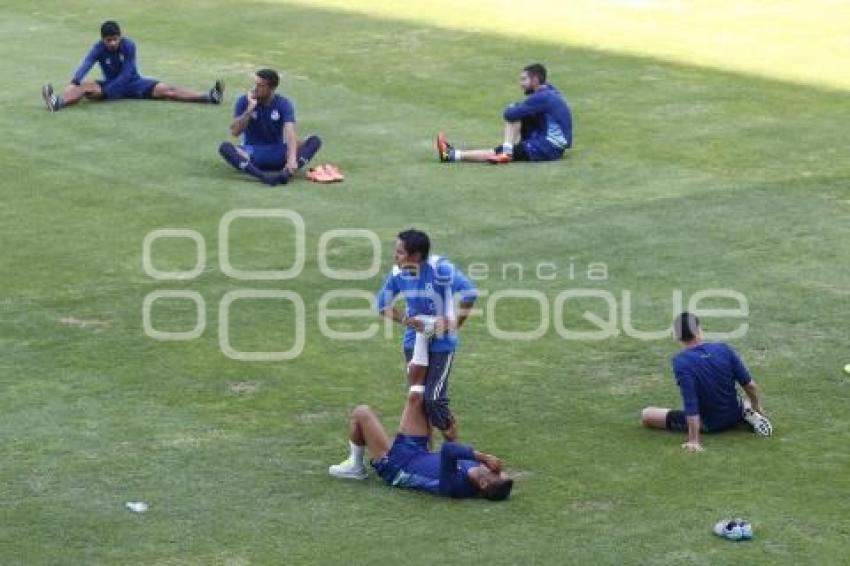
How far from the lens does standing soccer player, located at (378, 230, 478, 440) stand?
14625mm

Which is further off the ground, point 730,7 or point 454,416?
point 730,7

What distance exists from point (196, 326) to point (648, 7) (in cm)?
1718

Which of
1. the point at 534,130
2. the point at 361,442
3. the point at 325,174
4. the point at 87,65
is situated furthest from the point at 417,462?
the point at 87,65

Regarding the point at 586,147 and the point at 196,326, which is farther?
the point at 586,147

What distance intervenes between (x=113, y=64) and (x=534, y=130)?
684 cm

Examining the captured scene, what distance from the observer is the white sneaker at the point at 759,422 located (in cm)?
1514

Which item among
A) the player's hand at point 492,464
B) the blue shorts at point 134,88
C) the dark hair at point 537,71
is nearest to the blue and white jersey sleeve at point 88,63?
the blue shorts at point 134,88

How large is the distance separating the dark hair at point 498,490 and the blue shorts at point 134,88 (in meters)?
15.0

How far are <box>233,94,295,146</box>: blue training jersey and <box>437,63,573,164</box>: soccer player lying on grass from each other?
2007 millimetres

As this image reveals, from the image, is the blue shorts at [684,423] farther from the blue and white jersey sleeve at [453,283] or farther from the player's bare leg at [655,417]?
the blue and white jersey sleeve at [453,283]

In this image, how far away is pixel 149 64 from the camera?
29859 millimetres

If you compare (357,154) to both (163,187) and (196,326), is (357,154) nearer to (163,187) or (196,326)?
(163,187)

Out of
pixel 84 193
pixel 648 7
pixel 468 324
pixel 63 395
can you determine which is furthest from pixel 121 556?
pixel 648 7

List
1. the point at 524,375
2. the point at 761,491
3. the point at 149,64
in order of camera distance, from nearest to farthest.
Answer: the point at 761,491
the point at 524,375
the point at 149,64
